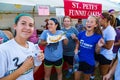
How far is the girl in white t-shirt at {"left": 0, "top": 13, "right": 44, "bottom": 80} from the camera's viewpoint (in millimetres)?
1600

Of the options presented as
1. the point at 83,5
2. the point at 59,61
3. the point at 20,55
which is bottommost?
the point at 59,61

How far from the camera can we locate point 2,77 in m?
1.59

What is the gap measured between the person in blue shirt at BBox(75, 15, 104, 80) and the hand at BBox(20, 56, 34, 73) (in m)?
1.83

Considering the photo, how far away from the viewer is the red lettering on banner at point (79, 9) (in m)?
5.23

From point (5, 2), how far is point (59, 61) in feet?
10.5

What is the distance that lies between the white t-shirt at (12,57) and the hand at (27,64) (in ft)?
0.10

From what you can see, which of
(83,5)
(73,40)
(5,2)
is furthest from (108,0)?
(73,40)

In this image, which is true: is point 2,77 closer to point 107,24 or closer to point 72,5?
point 107,24

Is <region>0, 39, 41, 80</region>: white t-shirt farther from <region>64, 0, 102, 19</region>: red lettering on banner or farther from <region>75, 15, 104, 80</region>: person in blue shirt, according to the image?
<region>64, 0, 102, 19</region>: red lettering on banner

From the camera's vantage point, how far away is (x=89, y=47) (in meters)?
3.42

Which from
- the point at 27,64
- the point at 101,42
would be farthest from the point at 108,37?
the point at 27,64

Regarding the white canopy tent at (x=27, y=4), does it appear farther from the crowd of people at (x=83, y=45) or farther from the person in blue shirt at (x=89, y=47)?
the person in blue shirt at (x=89, y=47)

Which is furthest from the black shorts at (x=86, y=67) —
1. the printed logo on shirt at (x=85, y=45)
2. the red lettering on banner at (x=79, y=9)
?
the red lettering on banner at (x=79, y=9)

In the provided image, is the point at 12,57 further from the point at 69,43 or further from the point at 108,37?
the point at 69,43
